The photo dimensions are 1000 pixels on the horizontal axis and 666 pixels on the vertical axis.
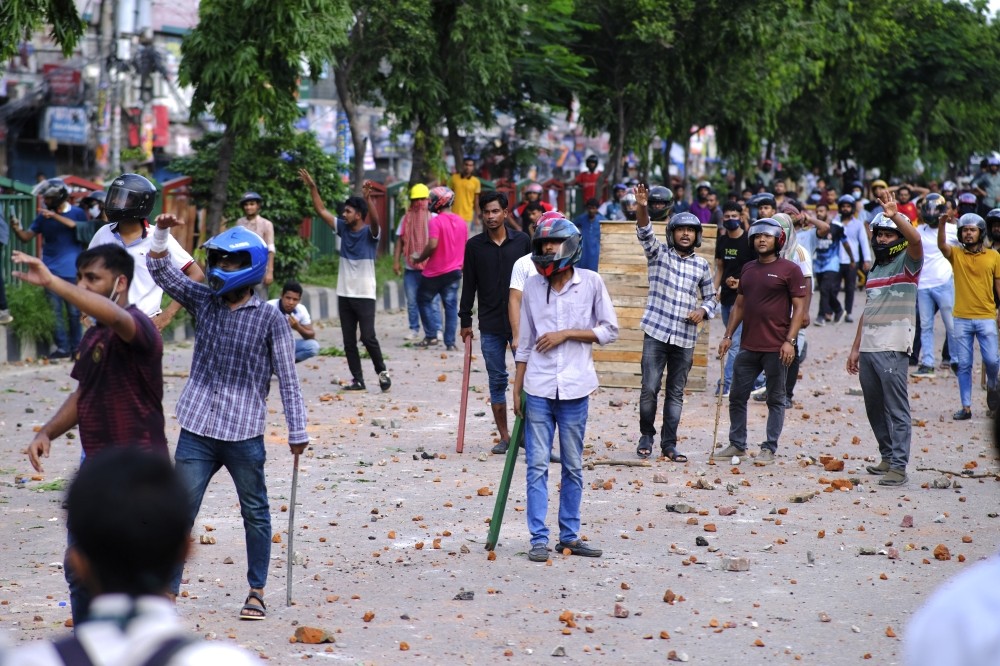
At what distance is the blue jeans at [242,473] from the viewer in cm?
609

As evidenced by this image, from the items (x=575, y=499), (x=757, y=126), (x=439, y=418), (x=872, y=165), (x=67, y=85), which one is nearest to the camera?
(x=575, y=499)

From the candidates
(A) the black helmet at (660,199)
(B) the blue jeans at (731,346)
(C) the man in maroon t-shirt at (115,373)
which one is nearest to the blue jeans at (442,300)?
(B) the blue jeans at (731,346)

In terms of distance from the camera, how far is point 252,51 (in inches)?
697

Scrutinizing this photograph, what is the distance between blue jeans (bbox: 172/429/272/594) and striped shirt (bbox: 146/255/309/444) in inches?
2.2

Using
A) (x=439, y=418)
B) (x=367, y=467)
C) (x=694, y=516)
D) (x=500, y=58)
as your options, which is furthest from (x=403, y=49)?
(x=694, y=516)

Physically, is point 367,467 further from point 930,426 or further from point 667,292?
point 930,426

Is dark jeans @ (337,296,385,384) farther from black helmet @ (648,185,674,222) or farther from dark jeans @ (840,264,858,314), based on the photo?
dark jeans @ (840,264,858,314)

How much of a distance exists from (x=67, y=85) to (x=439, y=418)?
27.8 m

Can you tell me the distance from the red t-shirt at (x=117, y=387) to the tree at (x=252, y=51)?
41.6ft

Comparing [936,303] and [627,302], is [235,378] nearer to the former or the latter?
[627,302]

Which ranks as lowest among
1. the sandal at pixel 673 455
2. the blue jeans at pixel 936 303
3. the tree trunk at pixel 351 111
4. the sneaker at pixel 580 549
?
the sandal at pixel 673 455

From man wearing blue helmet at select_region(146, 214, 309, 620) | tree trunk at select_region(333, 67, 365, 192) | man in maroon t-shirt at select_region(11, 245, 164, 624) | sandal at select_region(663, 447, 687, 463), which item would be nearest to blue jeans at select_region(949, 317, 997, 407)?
sandal at select_region(663, 447, 687, 463)

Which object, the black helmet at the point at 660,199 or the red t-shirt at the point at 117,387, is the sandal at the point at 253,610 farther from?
the black helmet at the point at 660,199

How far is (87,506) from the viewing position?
95.8 inches
